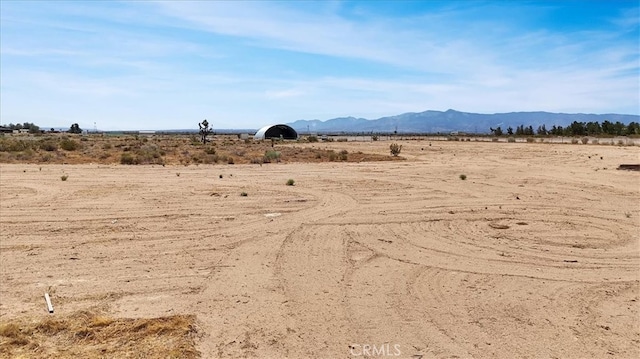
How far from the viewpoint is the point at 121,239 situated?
10.6 m

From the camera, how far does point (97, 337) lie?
5930mm

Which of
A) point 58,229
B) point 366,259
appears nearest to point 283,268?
point 366,259

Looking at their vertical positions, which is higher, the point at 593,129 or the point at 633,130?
the point at 593,129

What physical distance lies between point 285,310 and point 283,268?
1.80m

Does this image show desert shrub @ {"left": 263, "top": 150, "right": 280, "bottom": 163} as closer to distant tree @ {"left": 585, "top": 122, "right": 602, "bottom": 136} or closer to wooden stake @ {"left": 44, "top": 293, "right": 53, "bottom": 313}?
wooden stake @ {"left": 44, "top": 293, "right": 53, "bottom": 313}

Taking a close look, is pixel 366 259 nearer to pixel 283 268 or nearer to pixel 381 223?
pixel 283 268

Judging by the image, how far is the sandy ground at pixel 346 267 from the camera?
6.05 meters

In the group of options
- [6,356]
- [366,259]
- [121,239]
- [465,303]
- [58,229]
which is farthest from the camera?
[58,229]

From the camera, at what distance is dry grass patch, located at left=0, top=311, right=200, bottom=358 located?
5531 millimetres

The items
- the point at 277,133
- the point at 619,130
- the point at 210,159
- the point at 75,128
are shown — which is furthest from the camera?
the point at 75,128
